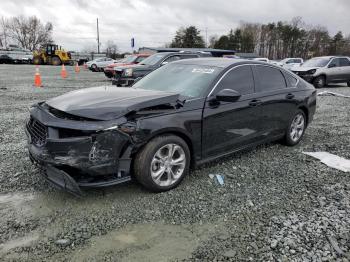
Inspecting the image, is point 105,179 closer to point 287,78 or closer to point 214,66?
point 214,66

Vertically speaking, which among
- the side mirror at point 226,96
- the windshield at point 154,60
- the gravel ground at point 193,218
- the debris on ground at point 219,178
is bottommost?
the gravel ground at point 193,218

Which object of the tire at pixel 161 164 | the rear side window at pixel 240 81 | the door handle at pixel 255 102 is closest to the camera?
the tire at pixel 161 164

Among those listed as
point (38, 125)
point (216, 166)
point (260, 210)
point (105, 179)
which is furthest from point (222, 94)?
point (38, 125)

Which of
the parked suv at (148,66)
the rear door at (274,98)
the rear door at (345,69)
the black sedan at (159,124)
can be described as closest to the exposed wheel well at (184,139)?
the black sedan at (159,124)

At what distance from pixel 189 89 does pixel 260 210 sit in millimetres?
1756

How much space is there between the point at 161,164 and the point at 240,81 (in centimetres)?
180

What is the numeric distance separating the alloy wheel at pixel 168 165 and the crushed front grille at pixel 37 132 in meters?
1.19

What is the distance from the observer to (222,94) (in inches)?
157

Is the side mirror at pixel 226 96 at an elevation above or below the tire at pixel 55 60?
below

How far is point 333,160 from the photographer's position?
5051 mm

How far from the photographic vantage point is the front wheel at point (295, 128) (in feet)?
18.2

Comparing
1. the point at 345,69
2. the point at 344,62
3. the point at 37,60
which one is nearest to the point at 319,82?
the point at 345,69

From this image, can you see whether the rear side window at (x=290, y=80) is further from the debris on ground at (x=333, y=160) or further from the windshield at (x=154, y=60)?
the windshield at (x=154, y=60)

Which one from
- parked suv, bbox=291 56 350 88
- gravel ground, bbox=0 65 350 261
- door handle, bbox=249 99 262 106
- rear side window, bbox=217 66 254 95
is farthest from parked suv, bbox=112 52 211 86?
gravel ground, bbox=0 65 350 261
